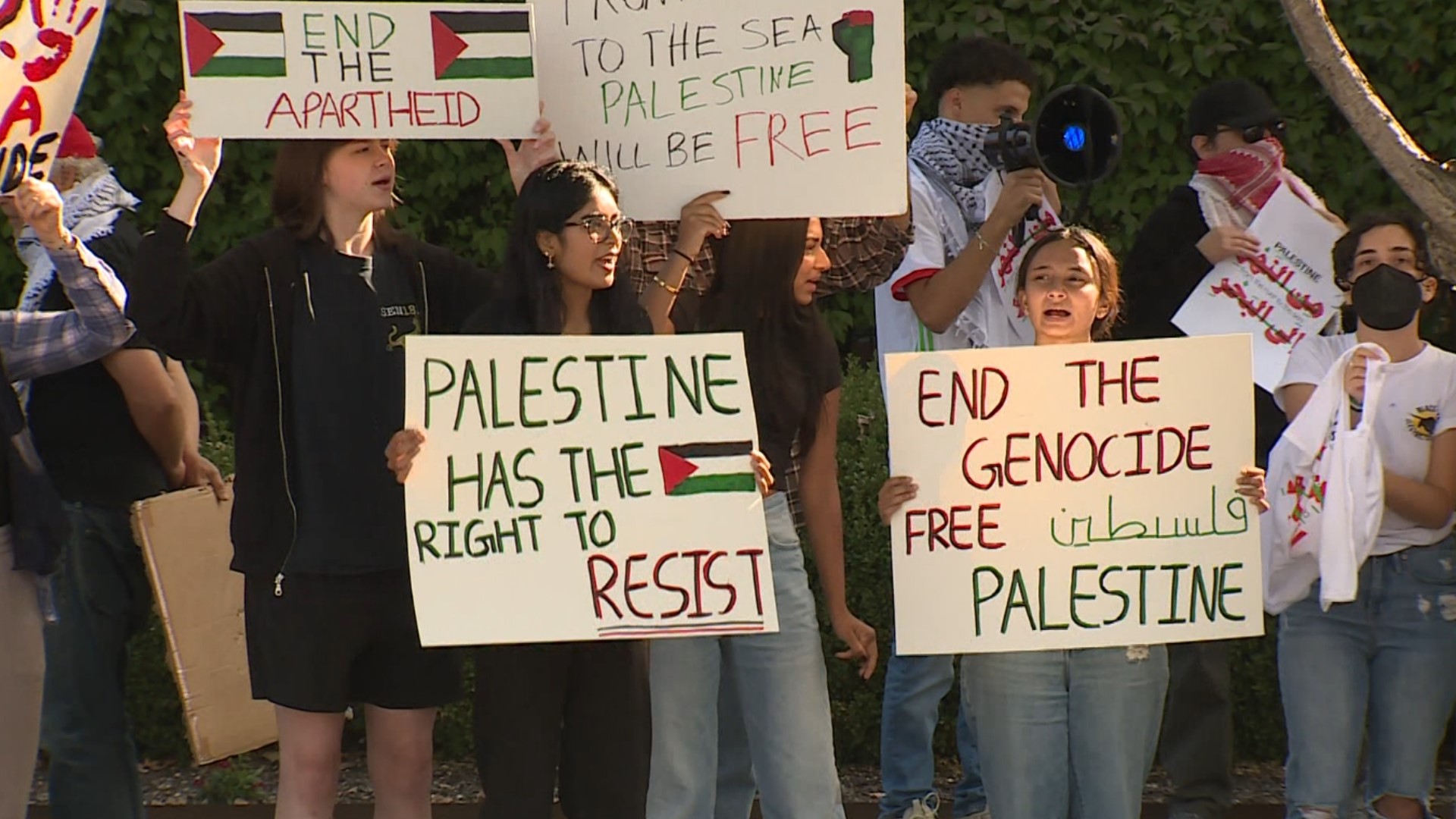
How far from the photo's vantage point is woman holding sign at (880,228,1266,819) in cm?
442

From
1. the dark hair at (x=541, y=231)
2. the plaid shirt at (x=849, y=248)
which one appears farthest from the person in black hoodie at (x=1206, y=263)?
the dark hair at (x=541, y=231)

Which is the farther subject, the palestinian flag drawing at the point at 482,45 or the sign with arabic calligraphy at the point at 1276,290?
the sign with arabic calligraphy at the point at 1276,290

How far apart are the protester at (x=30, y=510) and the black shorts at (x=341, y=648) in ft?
1.42

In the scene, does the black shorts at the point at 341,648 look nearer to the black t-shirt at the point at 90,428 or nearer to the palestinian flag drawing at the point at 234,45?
the black t-shirt at the point at 90,428

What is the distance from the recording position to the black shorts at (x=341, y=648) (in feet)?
14.4

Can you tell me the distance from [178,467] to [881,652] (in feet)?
7.50

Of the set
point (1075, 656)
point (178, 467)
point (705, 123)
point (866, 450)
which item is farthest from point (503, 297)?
point (866, 450)

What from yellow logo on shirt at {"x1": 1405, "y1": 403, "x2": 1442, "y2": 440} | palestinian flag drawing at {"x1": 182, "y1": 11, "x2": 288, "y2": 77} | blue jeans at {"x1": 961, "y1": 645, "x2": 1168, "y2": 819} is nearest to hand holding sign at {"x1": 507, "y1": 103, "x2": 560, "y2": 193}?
palestinian flag drawing at {"x1": 182, "y1": 11, "x2": 288, "y2": 77}

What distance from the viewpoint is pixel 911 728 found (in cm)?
552

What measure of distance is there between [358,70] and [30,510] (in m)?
1.14

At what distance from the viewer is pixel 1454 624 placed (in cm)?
496

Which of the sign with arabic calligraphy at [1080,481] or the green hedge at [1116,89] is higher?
the green hedge at [1116,89]

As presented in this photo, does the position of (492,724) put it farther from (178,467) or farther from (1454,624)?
(1454,624)

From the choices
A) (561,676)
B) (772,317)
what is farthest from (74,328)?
(772,317)
